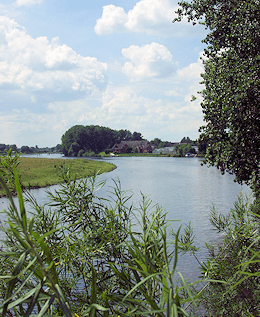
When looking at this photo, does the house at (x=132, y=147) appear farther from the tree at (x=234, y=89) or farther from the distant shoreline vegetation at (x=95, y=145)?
the tree at (x=234, y=89)

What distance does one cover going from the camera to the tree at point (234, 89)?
11180mm

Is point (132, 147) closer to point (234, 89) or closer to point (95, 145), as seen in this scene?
point (95, 145)

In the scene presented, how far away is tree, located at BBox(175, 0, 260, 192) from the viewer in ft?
36.7

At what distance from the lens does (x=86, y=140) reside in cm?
17662

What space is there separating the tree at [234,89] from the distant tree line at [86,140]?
503 ft

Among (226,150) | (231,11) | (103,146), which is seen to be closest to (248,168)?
(226,150)

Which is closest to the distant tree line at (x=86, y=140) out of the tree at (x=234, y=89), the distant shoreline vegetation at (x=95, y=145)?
the distant shoreline vegetation at (x=95, y=145)

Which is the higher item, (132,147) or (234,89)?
(132,147)

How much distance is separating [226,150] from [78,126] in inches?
6967

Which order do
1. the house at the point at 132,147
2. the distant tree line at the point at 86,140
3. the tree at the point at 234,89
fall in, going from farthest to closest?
the house at the point at 132,147 → the distant tree line at the point at 86,140 → the tree at the point at 234,89

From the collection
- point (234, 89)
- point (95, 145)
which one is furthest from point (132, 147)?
point (234, 89)

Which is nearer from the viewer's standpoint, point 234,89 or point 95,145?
point 234,89

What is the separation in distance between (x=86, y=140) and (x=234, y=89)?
551 feet

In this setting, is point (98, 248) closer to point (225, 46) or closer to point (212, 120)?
point (212, 120)
